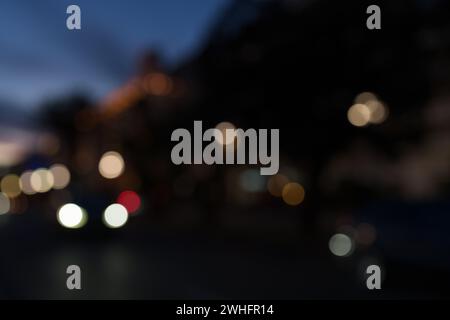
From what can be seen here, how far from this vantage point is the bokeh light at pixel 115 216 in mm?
23416

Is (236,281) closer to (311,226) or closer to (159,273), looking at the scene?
(159,273)

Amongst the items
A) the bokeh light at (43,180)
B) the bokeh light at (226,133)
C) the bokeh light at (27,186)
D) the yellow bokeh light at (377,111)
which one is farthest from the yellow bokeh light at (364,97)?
the bokeh light at (27,186)

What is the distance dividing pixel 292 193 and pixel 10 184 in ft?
164

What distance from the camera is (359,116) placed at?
24.8 m

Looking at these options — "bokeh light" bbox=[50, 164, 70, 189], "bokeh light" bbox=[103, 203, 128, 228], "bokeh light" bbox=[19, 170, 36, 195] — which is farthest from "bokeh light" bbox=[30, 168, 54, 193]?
"bokeh light" bbox=[103, 203, 128, 228]

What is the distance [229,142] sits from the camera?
25.5 metres

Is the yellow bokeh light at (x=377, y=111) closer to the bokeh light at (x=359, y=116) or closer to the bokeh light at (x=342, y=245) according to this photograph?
the bokeh light at (x=359, y=116)

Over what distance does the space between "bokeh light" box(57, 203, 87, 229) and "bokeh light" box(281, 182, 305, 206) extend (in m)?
22.1

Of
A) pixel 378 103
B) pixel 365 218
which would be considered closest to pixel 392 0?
pixel 378 103

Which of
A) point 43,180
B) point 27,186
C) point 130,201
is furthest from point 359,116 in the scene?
point 27,186

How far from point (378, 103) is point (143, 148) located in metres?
19.3

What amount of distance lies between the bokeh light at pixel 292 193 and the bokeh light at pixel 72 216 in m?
22.1

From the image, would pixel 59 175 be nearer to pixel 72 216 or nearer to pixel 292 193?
pixel 292 193

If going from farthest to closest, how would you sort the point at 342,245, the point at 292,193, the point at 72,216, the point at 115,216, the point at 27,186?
the point at 27,186
the point at 292,193
the point at 115,216
the point at 72,216
the point at 342,245
